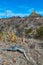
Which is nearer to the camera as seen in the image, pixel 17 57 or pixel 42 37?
pixel 17 57

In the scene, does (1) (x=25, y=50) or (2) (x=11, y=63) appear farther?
(1) (x=25, y=50)

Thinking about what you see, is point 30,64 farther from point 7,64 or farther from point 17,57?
point 7,64

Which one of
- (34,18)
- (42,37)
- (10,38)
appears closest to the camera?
(10,38)

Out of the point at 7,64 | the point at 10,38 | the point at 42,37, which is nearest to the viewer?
the point at 7,64

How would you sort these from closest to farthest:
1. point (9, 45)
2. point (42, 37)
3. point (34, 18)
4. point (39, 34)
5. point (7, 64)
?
point (7, 64)
point (9, 45)
point (42, 37)
point (39, 34)
point (34, 18)

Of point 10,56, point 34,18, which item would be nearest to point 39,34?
point 10,56

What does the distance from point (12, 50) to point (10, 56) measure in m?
1.20

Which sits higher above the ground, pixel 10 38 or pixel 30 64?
pixel 10 38

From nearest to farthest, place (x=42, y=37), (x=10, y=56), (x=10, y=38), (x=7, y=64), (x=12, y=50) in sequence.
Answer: (x=7, y=64) < (x=10, y=56) < (x=12, y=50) < (x=10, y=38) < (x=42, y=37)

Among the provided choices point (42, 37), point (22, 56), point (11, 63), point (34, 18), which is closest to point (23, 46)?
point (22, 56)

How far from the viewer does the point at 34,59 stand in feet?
60.4

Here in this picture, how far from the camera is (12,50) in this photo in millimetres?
18250

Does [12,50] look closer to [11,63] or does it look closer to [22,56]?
[22,56]

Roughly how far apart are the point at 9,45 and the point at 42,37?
13.3 meters
